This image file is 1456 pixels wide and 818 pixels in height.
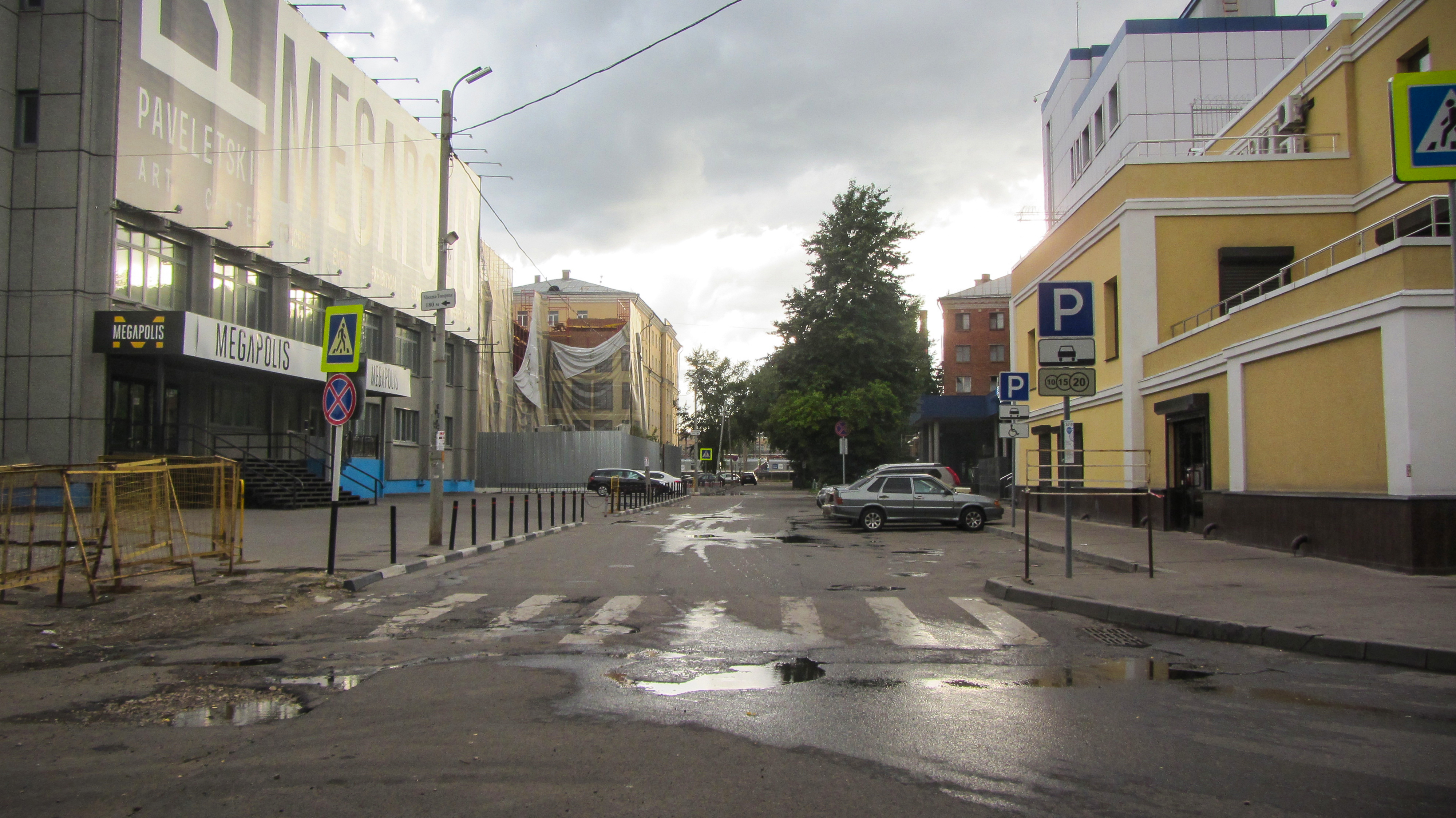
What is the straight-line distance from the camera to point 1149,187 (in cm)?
2058

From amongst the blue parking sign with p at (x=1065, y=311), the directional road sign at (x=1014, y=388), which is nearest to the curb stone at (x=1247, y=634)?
the blue parking sign with p at (x=1065, y=311)

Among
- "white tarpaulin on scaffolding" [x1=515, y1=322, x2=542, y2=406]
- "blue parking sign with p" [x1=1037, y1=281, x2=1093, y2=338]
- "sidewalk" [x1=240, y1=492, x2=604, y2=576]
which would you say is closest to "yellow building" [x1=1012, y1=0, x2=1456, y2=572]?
"blue parking sign with p" [x1=1037, y1=281, x2=1093, y2=338]

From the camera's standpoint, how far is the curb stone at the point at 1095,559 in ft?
42.5

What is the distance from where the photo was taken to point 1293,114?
21.5 metres

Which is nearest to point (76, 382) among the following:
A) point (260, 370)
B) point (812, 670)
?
point (260, 370)

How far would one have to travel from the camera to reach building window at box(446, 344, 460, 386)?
4572cm

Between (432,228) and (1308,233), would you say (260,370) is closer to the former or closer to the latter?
(432,228)

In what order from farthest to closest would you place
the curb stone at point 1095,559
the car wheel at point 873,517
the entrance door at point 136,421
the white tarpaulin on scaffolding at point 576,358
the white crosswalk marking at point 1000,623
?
the white tarpaulin on scaffolding at point 576,358 < the entrance door at point 136,421 < the car wheel at point 873,517 < the curb stone at point 1095,559 < the white crosswalk marking at point 1000,623

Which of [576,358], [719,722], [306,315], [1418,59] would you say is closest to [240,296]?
[306,315]

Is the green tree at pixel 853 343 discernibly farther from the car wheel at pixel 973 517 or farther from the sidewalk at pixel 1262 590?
the sidewalk at pixel 1262 590

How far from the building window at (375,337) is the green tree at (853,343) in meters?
19.3

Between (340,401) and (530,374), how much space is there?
39897 mm

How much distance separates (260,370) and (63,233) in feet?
20.5

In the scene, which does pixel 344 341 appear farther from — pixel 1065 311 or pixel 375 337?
pixel 375 337
